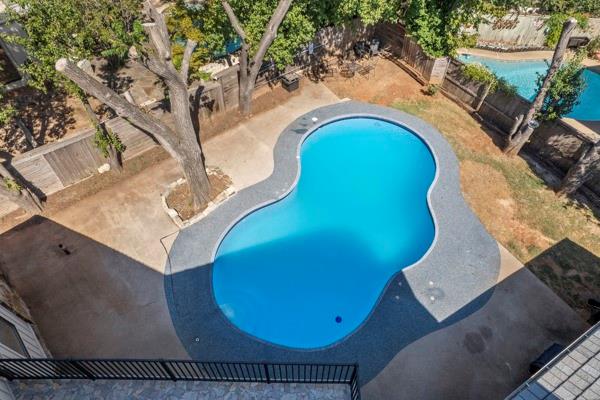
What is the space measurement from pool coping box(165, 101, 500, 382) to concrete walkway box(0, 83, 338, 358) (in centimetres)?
63

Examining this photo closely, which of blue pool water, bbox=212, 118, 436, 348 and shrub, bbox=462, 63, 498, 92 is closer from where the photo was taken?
blue pool water, bbox=212, 118, 436, 348

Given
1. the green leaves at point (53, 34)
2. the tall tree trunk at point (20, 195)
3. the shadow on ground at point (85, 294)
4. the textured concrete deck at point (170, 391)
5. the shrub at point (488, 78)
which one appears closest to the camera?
the textured concrete deck at point (170, 391)

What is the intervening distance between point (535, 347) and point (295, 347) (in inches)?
320

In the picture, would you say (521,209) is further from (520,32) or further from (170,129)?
(520,32)

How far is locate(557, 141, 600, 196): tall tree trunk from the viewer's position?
1441cm

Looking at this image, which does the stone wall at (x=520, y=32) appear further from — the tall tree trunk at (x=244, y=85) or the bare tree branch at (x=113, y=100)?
the bare tree branch at (x=113, y=100)

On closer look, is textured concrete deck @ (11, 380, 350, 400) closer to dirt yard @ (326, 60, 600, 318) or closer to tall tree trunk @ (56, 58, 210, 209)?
tall tree trunk @ (56, 58, 210, 209)

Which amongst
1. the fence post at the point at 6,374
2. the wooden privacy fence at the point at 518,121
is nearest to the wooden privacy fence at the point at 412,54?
the wooden privacy fence at the point at 518,121

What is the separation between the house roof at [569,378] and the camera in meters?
7.17

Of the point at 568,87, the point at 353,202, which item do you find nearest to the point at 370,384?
the point at 353,202

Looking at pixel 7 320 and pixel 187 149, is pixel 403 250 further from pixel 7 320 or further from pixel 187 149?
pixel 7 320

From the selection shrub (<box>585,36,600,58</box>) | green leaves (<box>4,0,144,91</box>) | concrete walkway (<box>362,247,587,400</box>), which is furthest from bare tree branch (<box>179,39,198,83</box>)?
shrub (<box>585,36,600,58</box>)

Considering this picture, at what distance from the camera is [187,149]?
44.8 ft

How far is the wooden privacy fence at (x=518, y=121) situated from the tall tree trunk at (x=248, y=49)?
1048 cm
